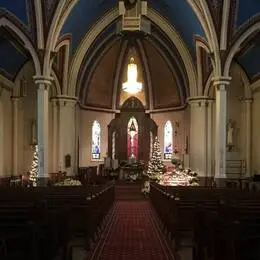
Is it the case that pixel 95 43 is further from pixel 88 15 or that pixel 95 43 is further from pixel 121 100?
pixel 121 100

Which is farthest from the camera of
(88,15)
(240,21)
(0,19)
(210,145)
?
(210,145)

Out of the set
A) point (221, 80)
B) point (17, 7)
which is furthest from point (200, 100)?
point (17, 7)

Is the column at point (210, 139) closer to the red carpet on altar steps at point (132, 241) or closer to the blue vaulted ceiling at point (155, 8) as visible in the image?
the blue vaulted ceiling at point (155, 8)

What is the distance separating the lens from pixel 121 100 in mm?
38562

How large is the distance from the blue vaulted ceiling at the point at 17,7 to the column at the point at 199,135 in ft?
41.0

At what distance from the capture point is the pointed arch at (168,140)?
3716cm

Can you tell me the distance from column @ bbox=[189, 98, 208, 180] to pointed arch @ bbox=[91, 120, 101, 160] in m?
9.13

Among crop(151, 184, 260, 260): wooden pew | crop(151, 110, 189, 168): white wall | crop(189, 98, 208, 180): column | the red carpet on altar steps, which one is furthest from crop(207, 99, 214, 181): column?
crop(151, 184, 260, 260): wooden pew

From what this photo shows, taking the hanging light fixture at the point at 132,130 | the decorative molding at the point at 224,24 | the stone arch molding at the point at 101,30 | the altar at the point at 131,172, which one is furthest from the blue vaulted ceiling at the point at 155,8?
the hanging light fixture at the point at 132,130

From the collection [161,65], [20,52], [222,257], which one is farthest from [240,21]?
[222,257]

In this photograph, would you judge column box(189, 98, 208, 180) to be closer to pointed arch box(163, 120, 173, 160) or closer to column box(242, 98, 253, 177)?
column box(242, 98, 253, 177)

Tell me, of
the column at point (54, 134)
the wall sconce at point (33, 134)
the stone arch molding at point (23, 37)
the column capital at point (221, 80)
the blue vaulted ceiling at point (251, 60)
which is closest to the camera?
the stone arch molding at point (23, 37)

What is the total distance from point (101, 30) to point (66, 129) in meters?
6.17

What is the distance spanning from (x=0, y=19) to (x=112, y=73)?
58.6 ft
